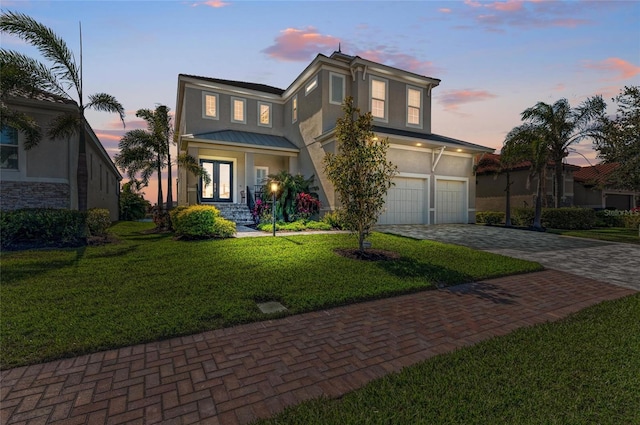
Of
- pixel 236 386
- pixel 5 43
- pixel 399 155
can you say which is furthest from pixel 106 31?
pixel 399 155

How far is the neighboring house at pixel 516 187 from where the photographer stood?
21.8 meters

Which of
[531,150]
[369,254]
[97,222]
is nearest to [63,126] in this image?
[97,222]

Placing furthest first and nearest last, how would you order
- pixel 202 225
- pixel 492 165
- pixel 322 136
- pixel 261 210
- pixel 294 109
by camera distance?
pixel 492 165
pixel 294 109
pixel 322 136
pixel 261 210
pixel 202 225

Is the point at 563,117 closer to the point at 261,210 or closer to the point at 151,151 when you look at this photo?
the point at 261,210

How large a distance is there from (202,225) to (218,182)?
7.83 metres

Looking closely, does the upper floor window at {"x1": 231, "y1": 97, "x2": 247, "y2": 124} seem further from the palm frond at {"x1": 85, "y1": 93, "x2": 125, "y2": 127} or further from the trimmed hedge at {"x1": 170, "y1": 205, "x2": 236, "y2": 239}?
the trimmed hedge at {"x1": 170, "y1": 205, "x2": 236, "y2": 239}

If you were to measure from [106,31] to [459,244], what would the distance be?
1223 cm

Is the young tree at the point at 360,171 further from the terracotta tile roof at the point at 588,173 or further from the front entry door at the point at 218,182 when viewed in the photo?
the terracotta tile roof at the point at 588,173

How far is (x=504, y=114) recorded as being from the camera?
16906 mm

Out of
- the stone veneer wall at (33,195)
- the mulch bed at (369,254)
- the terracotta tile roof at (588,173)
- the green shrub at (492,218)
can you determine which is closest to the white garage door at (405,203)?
the mulch bed at (369,254)

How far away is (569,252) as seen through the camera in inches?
355

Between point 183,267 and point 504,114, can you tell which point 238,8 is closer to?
point 183,267

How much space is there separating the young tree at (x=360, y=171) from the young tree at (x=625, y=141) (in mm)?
11328

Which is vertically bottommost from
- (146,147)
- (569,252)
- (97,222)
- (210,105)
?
(569,252)
